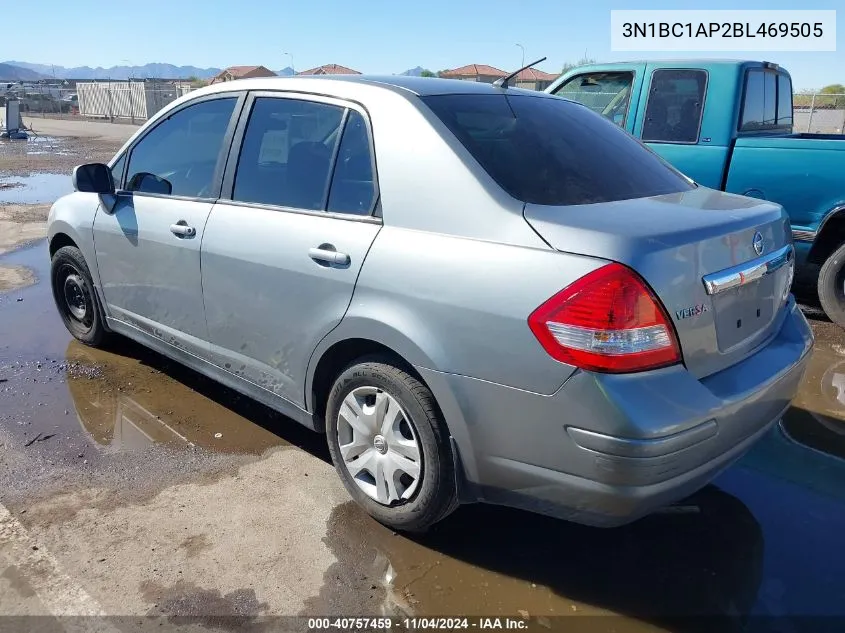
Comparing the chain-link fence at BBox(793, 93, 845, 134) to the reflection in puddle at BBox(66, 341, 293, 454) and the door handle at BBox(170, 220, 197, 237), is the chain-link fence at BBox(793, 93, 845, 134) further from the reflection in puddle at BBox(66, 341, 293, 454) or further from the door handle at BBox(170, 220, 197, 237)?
the door handle at BBox(170, 220, 197, 237)

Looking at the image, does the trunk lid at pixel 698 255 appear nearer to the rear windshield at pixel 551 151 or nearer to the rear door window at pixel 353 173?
the rear windshield at pixel 551 151

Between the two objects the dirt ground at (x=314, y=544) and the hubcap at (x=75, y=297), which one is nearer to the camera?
the dirt ground at (x=314, y=544)

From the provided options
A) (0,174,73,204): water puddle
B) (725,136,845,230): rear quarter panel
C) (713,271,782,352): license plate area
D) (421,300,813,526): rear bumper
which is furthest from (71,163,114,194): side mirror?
(0,174,73,204): water puddle

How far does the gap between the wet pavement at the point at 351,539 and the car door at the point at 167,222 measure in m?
0.63

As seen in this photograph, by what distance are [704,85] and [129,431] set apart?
5.13 meters

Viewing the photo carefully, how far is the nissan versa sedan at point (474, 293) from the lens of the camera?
2203mm

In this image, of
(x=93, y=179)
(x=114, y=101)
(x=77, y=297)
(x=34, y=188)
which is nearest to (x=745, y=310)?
(x=93, y=179)

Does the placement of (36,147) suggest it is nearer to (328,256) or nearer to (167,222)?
(167,222)

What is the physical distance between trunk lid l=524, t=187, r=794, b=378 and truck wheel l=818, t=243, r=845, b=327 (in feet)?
9.99

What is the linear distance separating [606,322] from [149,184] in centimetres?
298

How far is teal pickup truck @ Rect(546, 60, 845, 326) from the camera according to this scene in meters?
5.17

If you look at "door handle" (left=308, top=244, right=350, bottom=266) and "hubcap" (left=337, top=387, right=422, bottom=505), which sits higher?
"door handle" (left=308, top=244, right=350, bottom=266)

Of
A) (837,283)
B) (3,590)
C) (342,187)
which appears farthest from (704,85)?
(3,590)

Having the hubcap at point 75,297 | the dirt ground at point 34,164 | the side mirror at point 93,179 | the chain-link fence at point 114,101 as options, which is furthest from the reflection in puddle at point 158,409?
the chain-link fence at point 114,101
